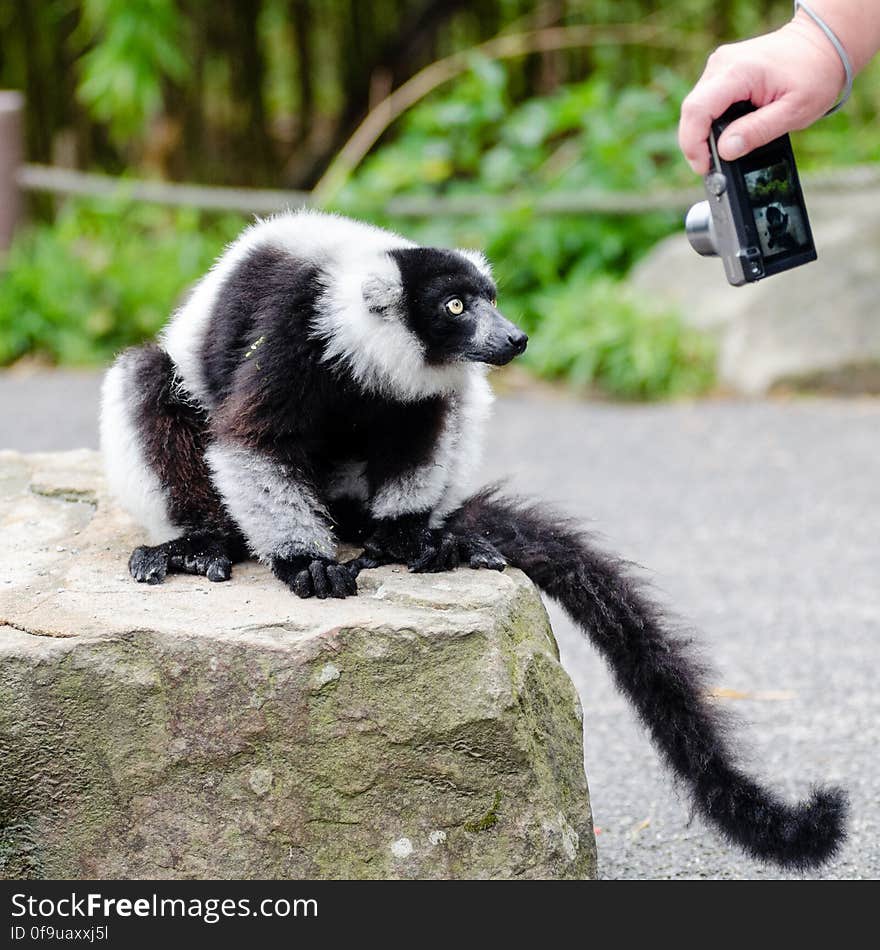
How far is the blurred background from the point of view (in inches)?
361

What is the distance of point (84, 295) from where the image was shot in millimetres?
9484

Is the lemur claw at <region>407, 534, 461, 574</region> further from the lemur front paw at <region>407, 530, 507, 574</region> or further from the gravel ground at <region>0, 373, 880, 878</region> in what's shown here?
the gravel ground at <region>0, 373, 880, 878</region>

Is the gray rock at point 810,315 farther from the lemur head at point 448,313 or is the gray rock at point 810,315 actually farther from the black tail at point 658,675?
the lemur head at point 448,313

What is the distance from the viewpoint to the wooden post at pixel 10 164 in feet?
31.3

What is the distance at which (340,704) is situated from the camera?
9.29 ft

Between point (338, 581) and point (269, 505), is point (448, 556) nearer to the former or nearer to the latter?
point (338, 581)

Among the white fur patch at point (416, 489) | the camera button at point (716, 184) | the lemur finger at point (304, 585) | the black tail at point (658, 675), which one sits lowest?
the black tail at point (658, 675)

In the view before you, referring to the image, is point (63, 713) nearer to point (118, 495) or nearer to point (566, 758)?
point (118, 495)

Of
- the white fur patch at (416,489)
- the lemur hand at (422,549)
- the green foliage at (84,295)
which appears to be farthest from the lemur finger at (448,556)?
the green foliage at (84,295)

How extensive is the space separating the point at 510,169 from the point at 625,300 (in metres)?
1.60

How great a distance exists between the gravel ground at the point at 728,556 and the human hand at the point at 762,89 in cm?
127

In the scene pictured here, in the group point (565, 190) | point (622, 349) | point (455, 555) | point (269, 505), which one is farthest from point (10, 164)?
point (455, 555)

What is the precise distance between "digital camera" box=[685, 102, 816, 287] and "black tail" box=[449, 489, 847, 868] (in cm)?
85

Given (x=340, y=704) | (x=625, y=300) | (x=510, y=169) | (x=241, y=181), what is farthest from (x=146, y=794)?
(x=241, y=181)
